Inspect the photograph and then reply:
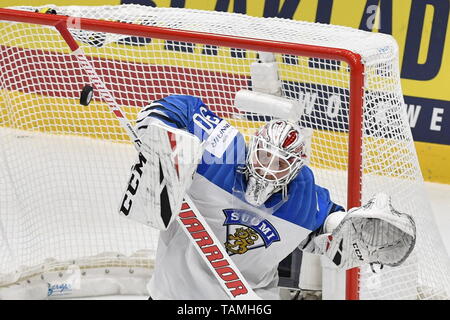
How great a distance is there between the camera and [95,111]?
4.02m

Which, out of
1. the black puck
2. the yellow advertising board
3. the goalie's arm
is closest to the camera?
the goalie's arm

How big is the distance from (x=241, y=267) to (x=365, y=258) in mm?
445

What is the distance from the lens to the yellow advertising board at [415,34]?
4859 millimetres

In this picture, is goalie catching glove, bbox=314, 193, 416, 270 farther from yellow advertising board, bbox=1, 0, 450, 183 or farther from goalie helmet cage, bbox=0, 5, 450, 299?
yellow advertising board, bbox=1, 0, 450, 183

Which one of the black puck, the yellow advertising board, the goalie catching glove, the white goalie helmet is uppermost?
the black puck

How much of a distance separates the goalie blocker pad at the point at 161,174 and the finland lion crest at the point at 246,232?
405 millimetres

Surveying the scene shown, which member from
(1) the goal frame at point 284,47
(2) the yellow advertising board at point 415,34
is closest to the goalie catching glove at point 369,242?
(1) the goal frame at point 284,47

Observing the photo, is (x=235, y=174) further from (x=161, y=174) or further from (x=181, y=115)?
(x=161, y=174)

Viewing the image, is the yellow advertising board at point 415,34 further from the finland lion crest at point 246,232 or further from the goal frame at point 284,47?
the finland lion crest at point 246,232

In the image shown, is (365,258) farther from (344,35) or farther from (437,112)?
(437,112)

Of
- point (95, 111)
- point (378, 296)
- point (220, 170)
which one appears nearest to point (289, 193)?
point (220, 170)

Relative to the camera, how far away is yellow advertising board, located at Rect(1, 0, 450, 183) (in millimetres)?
4859

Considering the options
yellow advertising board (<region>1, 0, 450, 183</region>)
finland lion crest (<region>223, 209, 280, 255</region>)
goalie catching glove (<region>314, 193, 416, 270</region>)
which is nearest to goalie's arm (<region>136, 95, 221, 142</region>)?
finland lion crest (<region>223, 209, 280, 255</region>)

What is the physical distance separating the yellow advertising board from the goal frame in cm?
194
